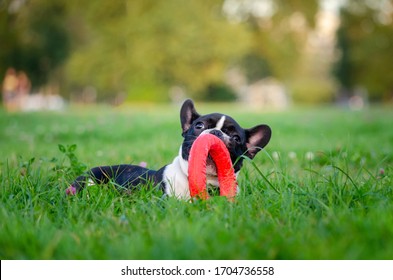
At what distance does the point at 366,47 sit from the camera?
134 feet

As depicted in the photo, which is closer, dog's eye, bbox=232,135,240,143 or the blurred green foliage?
dog's eye, bbox=232,135,240,143

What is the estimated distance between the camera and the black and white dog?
339cm

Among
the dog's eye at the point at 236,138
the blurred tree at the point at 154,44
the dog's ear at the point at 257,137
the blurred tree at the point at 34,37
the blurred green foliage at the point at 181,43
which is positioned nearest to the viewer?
the dog's eye at the point at 236,138

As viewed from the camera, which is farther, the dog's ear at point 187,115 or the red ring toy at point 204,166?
the dog's ear at point 187,115

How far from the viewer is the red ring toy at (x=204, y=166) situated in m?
3.16

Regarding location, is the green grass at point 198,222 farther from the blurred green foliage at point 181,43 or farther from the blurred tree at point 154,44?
the blurred green foliage at point 181,43

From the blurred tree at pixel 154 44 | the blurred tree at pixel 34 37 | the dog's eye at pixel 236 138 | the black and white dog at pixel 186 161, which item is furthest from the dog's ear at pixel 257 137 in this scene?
the blurred tree at pixel 34 37

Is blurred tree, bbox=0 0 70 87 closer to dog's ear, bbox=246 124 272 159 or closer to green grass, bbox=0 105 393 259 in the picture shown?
dog's ear, bbox=246 124 272 159

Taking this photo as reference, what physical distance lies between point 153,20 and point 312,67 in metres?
62.3

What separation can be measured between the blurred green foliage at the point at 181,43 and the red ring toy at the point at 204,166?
78.2ft

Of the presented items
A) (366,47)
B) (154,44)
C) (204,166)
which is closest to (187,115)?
(204,166)

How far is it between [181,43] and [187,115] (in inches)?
951

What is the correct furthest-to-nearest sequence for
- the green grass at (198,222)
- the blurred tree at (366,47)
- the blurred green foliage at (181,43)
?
1. the blurred tree at (366,47)
2. the blurred green foliage at (181,43)
3. the green grass at (198,222)

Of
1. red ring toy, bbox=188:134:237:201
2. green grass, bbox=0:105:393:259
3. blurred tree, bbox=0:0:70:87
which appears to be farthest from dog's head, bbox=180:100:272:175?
blurred tree, bbox=0:0:70:87
